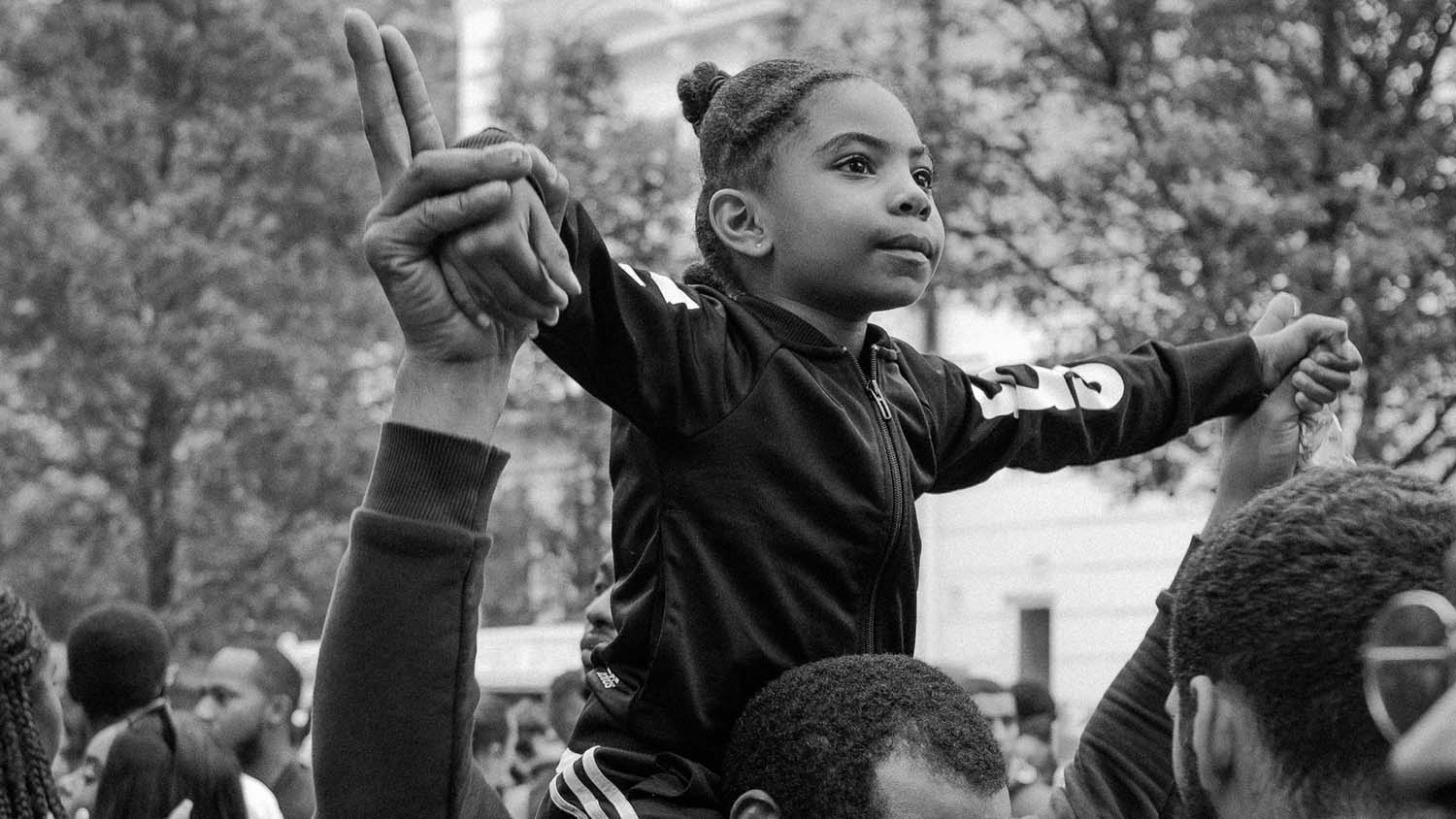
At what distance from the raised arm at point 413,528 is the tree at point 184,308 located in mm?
16138

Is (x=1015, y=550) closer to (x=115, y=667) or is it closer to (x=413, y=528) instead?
(x=115, y=667)

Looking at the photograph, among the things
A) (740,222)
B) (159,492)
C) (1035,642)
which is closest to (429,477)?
(740,222)

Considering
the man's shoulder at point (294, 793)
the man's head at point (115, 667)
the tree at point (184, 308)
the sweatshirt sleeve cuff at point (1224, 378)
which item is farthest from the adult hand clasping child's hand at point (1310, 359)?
the tree at point (184, 308)

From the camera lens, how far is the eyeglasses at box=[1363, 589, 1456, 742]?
1.28 metres

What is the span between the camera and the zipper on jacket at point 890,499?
2822mm

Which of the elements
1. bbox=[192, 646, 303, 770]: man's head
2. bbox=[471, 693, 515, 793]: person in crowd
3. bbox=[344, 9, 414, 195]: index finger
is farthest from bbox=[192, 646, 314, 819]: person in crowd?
bbox=[344, 9, 414, 195]: index finger

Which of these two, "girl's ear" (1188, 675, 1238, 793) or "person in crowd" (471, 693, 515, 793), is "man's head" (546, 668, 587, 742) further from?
"girl's ear" (1188, 675, 1238, 793)

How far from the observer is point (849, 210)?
294cm

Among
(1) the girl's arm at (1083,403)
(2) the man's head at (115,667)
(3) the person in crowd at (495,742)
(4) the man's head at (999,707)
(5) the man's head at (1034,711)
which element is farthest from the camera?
(5) the man's head at (1034,711)

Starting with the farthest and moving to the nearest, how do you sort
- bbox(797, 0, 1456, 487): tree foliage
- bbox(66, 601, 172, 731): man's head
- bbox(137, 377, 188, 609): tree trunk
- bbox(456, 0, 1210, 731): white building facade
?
1. bbox(456, 0, 1210, 731): white building facade
2. bbox(137, 377, 188, 609): tree trunk
3. bbox(797, 0, 1456, 487): tree foliage
4. bbox(66, 601, 172, 731): man's head

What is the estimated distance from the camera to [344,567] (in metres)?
1.71

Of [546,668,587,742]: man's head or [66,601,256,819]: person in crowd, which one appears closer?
[66,601,256,819]: person in crowd

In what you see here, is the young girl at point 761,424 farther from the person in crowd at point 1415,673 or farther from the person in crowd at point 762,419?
the person in crowd at point 1415,673

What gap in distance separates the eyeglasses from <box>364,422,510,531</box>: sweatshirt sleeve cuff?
79 centimetres
